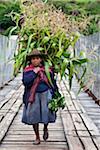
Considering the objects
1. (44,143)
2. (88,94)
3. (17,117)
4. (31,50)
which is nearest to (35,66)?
(31,50)

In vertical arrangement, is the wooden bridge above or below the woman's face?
below

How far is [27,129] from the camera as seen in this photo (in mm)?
9211

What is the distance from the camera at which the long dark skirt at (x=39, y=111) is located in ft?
24.6

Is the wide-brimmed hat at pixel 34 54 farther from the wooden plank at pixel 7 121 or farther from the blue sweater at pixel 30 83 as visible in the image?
the wooden plank at pixel 7 121

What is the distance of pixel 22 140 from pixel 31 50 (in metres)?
1.38

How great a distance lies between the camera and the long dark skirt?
7484 mm

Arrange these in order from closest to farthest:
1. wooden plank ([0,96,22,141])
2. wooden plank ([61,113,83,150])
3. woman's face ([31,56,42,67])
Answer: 1. wooden plank ([61,113,83,150])
2. woman's face ([31,56,42,67])
3. wooden plank ([0,96,22,141])

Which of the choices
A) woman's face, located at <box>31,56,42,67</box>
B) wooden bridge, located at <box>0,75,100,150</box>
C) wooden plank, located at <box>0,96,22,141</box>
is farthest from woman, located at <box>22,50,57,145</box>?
wooden plank, located at <box>0,96,22,141</box>

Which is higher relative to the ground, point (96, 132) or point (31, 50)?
point (31, 50)

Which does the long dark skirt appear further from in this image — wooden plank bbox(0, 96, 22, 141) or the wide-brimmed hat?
wooden plank bbox(0, 96, 22, 141)

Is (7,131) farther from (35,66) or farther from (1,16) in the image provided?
→ (1,16)

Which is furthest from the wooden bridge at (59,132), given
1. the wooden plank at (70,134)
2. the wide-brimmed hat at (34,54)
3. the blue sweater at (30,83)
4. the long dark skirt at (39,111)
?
the wide-brimmed hat at (34,54)

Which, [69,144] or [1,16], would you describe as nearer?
[69,144]

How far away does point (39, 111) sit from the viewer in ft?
24.6
